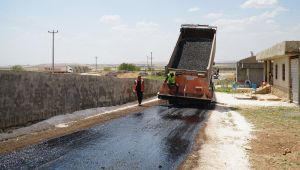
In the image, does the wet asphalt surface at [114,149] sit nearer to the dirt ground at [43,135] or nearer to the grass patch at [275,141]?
the dirt ground at [43,135]

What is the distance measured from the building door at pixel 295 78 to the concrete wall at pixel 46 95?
11.0 m

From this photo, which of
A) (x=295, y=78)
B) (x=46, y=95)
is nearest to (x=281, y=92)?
(x=295, y=78)

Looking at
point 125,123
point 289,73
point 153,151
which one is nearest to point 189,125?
point 125,123

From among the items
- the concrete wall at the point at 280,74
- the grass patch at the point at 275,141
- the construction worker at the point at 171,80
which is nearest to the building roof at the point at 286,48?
the concrete wall at the point at 280,74

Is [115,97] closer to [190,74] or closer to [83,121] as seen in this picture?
[190,74]

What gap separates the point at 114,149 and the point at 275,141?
4.74 meters

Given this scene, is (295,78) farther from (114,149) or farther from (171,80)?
(114,149)

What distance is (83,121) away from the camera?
47.8 ft

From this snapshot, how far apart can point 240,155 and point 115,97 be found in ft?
46.3

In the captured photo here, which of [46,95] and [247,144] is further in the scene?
[46,95]

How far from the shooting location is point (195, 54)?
72.2ft

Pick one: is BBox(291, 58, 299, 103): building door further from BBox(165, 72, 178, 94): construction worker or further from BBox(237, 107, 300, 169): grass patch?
BBox(165, 72, 178, 94): construction worker

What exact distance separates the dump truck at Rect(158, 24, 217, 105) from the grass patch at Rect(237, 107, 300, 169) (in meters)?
3.11

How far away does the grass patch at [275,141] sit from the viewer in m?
8.34
